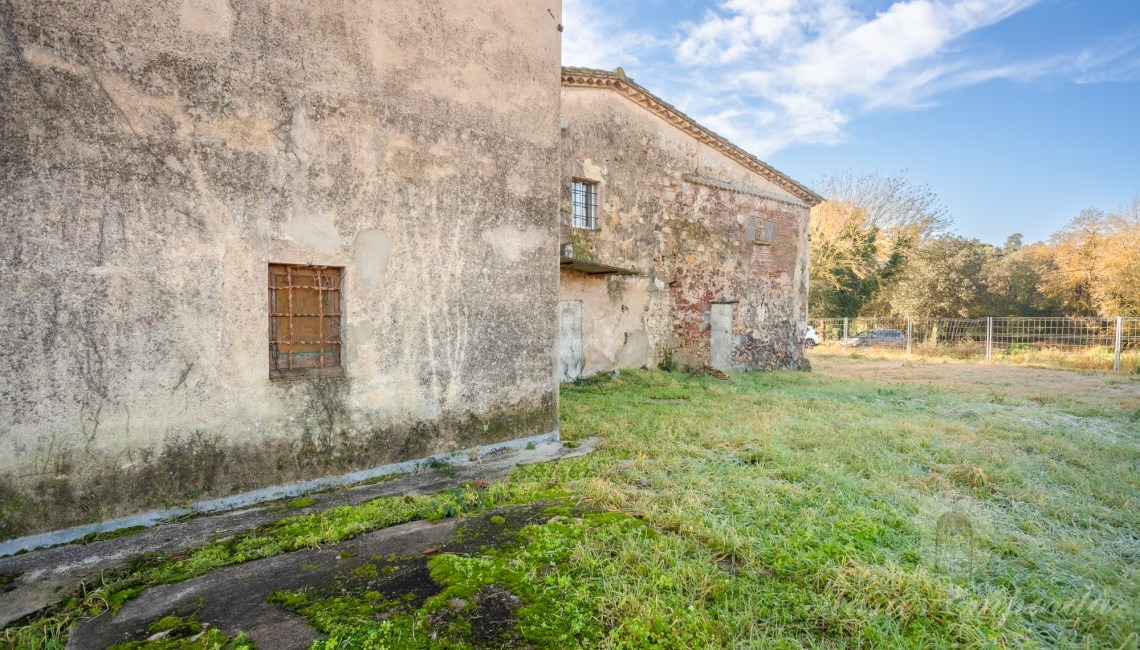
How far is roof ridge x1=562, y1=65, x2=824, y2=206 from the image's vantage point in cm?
1123

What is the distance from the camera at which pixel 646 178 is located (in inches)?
491

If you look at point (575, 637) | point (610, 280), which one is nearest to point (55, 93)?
point (575, 637)

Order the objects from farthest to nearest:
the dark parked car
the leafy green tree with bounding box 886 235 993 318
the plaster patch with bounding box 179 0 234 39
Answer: the leafy green tree with bounding box 886 235 993 318 < the dark parked car < the plaster patch with bounding box 179 0 234 39

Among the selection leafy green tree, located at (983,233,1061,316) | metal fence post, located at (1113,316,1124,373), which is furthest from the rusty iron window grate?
leafy green tree, located at (983,233,1061,316)

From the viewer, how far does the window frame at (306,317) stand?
4554mm

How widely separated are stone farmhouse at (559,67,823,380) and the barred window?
2 centimetres

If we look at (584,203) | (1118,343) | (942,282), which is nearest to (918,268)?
(942,282)

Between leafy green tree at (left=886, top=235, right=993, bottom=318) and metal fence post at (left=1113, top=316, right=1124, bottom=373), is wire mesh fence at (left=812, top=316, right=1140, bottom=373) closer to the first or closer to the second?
metal fence post at (left=1113, top=316, right=1124, bottom=373)

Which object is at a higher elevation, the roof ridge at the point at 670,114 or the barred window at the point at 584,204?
the roof ridge at the point at 670,114

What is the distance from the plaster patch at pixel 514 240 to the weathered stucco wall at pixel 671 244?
4.88m

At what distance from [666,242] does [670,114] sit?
302cm

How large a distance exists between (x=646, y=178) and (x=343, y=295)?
9.17 metres

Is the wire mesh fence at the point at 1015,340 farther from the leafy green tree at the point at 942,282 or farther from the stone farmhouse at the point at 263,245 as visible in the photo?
the stone farmhouse at the point at 263,245

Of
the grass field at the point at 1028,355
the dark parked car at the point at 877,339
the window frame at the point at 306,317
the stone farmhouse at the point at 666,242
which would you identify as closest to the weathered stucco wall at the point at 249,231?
the window frame at the point at 306,317
